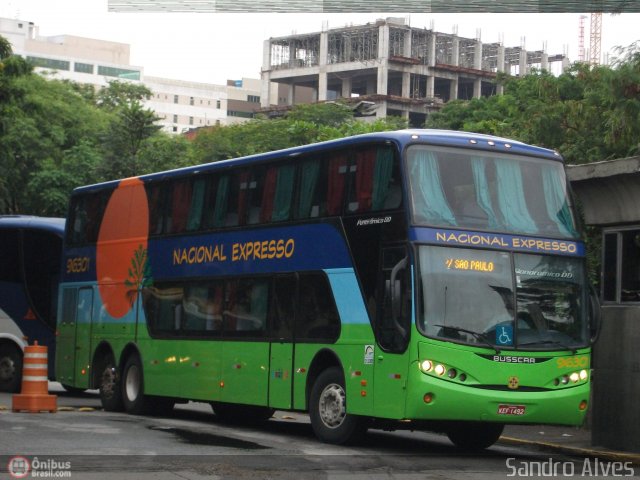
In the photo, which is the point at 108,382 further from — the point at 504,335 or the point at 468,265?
the point at 504,335

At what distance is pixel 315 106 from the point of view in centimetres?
9606

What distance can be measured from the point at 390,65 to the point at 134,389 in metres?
141

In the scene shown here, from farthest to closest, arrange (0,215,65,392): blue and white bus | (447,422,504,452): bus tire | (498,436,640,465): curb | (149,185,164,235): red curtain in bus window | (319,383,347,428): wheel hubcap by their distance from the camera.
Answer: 1. (0,215,65,392): blue and white bus
2. (149,185,164,235): red curtain in bus window
3. (447,422,504,452): bus tire
4. (319,383,347,428): wheel hubcap
5. (498,436,640,465): curb

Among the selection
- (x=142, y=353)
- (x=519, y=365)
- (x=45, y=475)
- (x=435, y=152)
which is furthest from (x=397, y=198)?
(x=142, y=353)

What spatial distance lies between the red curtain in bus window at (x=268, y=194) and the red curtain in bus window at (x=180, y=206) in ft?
7.67

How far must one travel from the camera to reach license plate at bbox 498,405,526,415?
14750 millimetres

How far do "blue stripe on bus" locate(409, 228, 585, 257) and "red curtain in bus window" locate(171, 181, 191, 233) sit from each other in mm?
6243

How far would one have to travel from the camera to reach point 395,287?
14.9m

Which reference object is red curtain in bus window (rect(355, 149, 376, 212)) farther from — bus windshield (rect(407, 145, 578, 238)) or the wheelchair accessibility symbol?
the wheelchair accessibility symbol

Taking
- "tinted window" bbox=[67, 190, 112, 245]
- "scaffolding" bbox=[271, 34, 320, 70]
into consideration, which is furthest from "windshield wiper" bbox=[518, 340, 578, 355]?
"scaffolding" bbox=[271, 34, 320, 70]

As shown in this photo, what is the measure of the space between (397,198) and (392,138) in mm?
782

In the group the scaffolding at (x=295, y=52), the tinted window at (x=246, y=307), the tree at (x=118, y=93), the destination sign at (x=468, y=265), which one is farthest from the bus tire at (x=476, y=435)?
the scaffolding at (x=295, y=52)

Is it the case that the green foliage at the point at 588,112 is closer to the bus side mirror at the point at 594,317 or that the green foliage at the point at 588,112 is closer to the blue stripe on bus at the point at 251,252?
the bus side mirror at the point at 594,317

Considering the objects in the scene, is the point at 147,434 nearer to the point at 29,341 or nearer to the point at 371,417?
the point at 371,417
